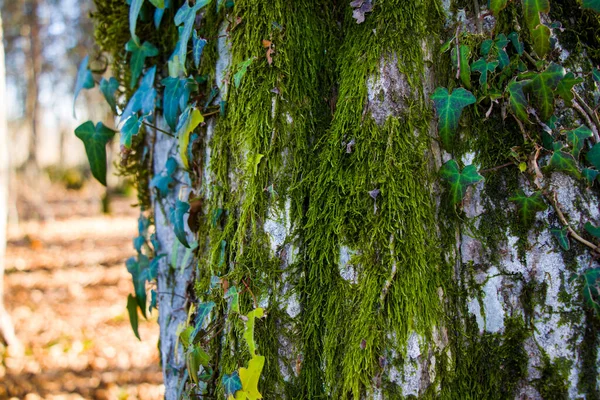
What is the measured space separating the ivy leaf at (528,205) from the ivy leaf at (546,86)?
0.19 meters

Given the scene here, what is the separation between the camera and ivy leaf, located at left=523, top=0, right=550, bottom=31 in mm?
961

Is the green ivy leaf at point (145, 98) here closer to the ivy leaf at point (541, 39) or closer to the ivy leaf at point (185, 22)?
the ivy leaf at point (185, 22)

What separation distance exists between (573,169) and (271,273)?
29.9 inches

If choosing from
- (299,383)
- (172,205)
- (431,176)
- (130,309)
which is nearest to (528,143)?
(431,176)

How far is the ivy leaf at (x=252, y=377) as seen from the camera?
96 cm

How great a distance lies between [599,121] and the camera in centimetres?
104

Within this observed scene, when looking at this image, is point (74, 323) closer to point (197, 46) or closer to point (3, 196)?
point (3, 196)

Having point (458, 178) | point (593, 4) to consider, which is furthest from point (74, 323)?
point (593, 4)

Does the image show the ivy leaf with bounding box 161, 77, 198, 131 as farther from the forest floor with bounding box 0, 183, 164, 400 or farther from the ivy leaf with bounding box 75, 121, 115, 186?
the forest floor with bounding box 0, 183, 164, 400

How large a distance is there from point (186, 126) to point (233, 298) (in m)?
0.48

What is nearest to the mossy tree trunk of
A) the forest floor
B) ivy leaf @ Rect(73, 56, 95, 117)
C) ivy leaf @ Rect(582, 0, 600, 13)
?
ivy leaf @ Rect(582, 0, 600, 13)

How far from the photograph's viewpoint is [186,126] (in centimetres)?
115

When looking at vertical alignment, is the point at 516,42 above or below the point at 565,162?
above

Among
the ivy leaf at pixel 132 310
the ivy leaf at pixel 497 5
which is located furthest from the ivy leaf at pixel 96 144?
the ivy leaf at pixel 497 5
